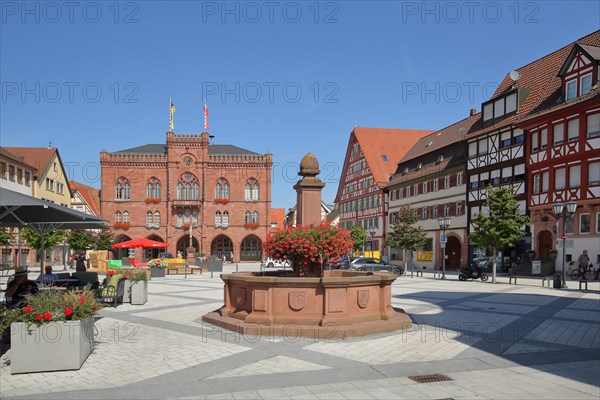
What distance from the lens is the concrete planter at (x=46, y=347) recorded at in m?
6.59

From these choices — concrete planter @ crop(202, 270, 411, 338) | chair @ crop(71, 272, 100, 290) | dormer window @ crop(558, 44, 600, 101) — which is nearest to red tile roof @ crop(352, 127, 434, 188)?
dormer window @ crop(558, 44, 600, 101)

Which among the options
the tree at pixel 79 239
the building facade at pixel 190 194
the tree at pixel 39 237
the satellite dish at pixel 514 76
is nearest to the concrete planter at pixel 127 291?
the tree at pixel 39 237

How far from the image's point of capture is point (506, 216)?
26.5 meters

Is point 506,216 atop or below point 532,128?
below

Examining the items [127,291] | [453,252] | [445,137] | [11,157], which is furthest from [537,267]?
[11,157]

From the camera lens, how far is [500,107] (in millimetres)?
36344

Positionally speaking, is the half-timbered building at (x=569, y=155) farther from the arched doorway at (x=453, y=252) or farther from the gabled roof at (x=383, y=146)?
the gabled roof at (x=383, y=146)

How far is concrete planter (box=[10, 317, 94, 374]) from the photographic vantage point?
659 cm

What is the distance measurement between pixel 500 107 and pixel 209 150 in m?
37.4

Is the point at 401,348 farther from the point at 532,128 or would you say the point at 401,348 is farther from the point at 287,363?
the point at 532,128

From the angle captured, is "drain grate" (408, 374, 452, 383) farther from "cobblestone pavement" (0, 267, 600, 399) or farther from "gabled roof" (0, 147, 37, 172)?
"gabled roof" (0, 147, 37, 172)

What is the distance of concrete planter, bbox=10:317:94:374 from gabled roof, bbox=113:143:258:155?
54.8m

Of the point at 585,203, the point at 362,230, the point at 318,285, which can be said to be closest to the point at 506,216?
the point at 585,203

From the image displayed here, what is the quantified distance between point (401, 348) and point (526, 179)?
28.1 m
